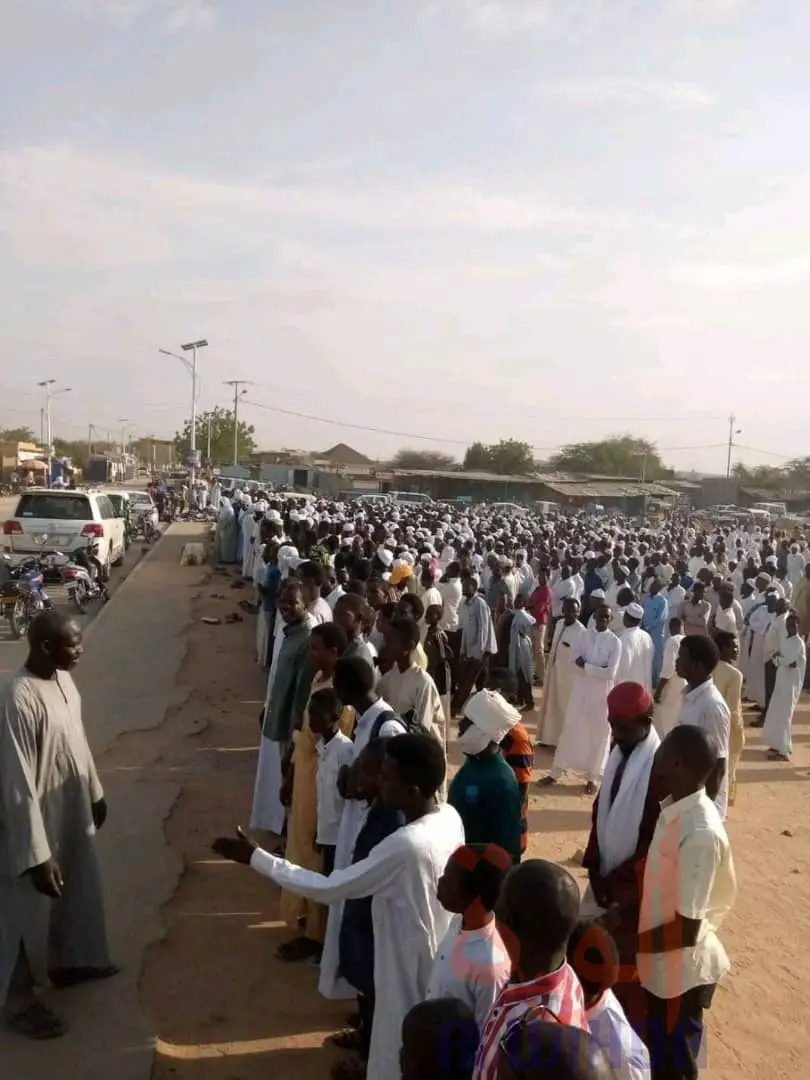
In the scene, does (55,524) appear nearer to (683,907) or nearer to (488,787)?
(488,787)

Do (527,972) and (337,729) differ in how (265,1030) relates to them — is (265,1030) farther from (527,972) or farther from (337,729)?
(527,972)

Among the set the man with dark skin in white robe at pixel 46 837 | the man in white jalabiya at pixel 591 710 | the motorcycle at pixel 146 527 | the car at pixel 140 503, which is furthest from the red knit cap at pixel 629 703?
the car at pixel 140 503

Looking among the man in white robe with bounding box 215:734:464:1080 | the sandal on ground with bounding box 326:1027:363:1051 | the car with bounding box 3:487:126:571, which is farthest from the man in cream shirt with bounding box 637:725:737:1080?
the car with bounding box 3:487:126:571

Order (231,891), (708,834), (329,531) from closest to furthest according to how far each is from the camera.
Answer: (708,834) → (231,891) → (329,531)

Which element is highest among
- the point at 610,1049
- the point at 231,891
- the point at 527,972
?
the point at 527,972

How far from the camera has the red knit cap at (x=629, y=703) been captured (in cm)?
374

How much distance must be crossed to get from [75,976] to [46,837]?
79cm

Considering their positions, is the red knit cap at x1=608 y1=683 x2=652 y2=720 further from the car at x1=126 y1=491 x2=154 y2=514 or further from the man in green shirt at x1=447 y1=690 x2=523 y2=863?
the car at x1=126 y1=491 x2=154 y2=514

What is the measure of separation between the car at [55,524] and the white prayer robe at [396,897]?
484 inches

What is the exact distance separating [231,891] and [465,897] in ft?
10.0

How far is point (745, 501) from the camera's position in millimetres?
61719

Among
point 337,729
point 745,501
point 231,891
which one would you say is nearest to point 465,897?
point 337,729

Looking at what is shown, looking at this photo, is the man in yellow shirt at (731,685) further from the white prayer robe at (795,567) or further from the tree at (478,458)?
the tree at (478,458)

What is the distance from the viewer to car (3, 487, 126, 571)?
13945mm
